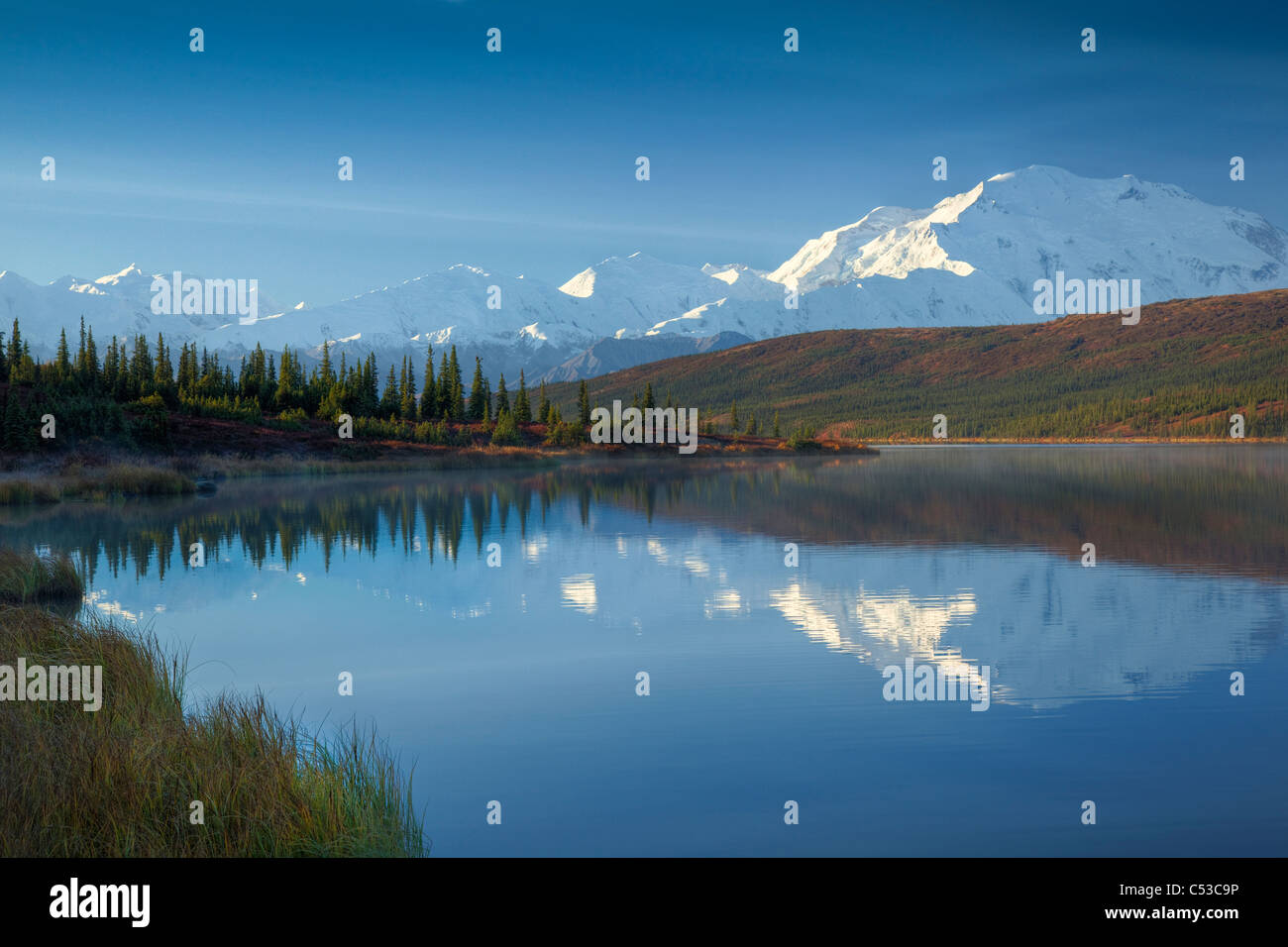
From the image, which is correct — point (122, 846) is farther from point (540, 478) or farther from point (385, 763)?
point (540, 478)

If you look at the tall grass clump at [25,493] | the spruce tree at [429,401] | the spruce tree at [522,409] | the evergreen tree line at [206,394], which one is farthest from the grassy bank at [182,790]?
the spruce tree at [522,409]

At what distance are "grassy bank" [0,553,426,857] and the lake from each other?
944 mm

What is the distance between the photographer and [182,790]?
23.8ft

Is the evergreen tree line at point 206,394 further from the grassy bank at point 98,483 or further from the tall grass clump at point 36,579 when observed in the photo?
the tall grass clump at point 36,579

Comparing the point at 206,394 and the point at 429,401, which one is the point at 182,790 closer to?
the point at 206,394

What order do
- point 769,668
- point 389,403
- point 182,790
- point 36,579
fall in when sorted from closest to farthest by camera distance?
1. point 182,790
2. point 769,668
3. point 36,579
4. point 389,403

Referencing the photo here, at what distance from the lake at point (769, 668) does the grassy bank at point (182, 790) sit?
3.10 feet

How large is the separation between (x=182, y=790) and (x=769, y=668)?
8.11 meters

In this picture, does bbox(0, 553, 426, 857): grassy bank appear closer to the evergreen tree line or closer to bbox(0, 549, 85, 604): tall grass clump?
bbox(0, 549, 85, 604): tall grass clump

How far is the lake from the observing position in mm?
8539

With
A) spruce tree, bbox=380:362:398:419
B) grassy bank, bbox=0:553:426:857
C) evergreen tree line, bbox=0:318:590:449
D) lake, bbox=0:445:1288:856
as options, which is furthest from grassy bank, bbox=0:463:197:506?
spruce tree, bbox=380:362:398:419

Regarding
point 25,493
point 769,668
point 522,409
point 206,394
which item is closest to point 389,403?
point 206,394

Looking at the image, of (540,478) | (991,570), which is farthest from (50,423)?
(991,570)
